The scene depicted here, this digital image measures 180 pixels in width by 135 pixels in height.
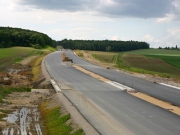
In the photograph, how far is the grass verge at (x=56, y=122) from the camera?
51.7ft

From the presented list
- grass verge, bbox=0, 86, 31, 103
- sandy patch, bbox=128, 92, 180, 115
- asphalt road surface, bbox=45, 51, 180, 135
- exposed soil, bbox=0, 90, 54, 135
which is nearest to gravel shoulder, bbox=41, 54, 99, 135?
asphalt road surface, bbox=45, 51, 180, 135

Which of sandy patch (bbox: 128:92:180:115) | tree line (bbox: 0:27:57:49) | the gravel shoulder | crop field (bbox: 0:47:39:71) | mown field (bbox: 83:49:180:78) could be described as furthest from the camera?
tree line (bbox: 0:27:57:49)

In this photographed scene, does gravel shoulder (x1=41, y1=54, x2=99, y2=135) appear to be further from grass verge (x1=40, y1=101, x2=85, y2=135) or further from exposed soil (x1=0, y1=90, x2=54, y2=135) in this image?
exposed soil (x1=0, y1=90, x2=54, y2=135)

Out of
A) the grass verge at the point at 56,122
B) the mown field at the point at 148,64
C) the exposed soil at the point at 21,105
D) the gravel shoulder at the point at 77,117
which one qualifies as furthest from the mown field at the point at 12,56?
the grass verge at the point at 56,122

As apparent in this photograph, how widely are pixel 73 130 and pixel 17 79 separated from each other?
24043mm

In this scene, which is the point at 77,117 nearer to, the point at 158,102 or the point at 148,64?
the point at 158,102

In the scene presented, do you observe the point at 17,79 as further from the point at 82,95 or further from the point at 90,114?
the point at 90,114

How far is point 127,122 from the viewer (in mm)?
16938

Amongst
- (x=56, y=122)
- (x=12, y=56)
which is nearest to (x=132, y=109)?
(x=56, y=122)

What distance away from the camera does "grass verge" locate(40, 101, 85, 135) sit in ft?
51.7

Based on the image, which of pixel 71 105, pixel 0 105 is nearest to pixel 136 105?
pixel 71 105

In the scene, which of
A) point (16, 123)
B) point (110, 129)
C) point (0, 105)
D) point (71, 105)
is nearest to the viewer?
point (110, 129)

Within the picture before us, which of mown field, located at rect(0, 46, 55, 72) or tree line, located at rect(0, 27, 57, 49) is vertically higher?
tree line, located at rect(0, 27, 57, 49)

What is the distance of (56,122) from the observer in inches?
714
